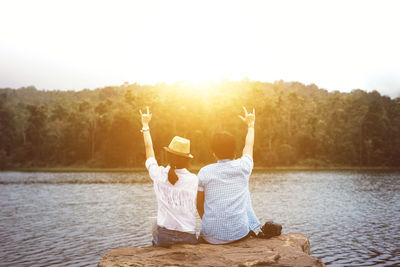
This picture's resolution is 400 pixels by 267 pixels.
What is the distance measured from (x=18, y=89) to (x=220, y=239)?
169m

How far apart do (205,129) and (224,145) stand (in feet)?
224

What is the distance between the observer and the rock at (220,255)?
14.8ft

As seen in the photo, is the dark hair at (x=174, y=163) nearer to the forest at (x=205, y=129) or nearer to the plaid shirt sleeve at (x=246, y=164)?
the plaid shirt sleeve at (x=246, y=164)

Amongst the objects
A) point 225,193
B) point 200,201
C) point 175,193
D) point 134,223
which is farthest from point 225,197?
point 134,223

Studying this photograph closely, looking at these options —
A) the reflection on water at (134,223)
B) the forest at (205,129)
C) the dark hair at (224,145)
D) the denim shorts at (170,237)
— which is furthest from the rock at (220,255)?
the forest at (205,129)

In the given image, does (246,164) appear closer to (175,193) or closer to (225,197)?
(225,197)

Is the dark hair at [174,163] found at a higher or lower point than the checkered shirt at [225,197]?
higher

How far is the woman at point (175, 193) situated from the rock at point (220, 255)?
18 cm

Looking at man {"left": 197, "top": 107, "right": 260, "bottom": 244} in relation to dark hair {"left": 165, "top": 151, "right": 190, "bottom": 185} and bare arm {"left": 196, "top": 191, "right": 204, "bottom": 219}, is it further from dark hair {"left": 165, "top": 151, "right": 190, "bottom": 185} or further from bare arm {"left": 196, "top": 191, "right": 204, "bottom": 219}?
dark hair {"left": 165, "top": 151, "right": 190, "bottom": 185}

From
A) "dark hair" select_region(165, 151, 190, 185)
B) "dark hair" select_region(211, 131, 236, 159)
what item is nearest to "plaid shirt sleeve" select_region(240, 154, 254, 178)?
"dark hair" select_region(211, 131, 236, 159)

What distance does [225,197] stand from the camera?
16.7 ft

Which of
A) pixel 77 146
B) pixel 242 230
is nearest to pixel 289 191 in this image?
pixel 242 230

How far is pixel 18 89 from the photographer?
514 ft

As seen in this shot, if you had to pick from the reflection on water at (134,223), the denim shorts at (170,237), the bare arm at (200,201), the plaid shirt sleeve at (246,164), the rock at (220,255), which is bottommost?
the reflection on water at (134,223)
